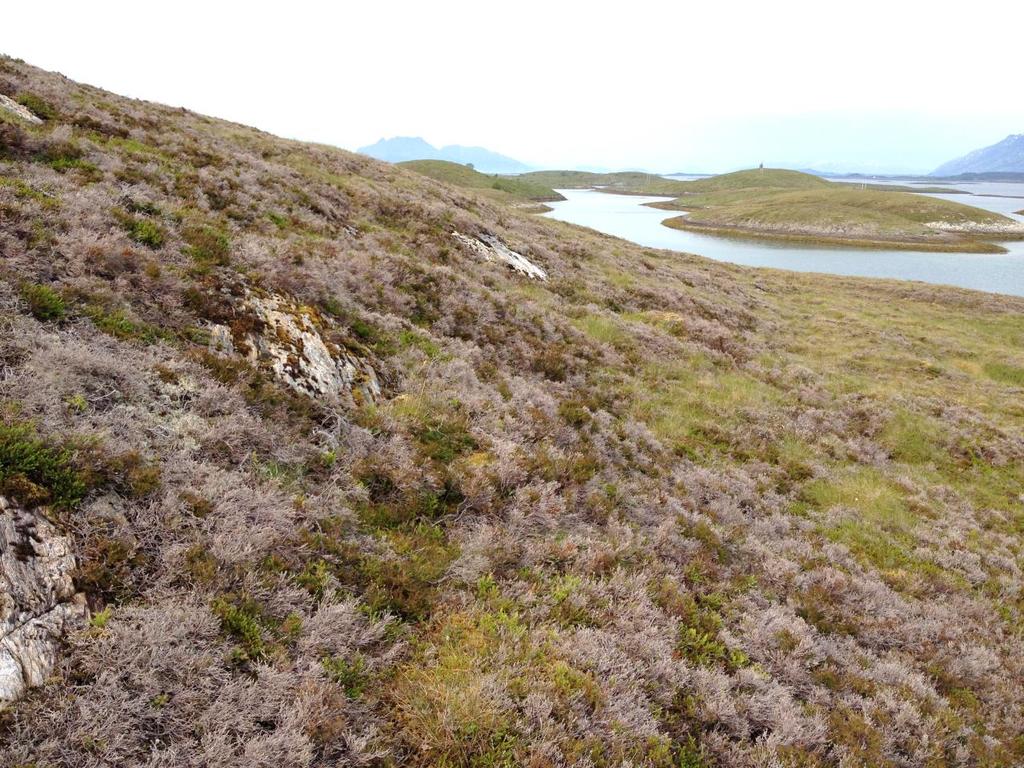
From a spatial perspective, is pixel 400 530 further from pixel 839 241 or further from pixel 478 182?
pixel 478 182

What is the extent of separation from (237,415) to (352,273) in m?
7.82

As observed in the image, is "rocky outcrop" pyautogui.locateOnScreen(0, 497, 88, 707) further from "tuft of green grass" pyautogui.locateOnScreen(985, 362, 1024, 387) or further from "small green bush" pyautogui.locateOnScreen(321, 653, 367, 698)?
"tuft of green grass" pyautogui.locateOnScreen(985, 362, 1024, 387)

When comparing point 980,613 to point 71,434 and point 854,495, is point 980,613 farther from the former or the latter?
point 71,434

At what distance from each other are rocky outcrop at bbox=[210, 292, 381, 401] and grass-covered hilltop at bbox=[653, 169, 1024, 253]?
128788mm

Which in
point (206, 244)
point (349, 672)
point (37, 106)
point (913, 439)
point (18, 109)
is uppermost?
point (37, 106)

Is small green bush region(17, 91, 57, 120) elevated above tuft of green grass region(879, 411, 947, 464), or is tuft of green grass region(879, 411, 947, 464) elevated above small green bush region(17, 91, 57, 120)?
small green bush region(17, 91, 57, 120)

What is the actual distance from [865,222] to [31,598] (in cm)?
15931

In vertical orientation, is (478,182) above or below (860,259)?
above

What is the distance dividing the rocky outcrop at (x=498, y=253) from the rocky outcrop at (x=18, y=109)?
47.4ft

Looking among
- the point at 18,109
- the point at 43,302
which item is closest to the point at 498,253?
the point at 18,109

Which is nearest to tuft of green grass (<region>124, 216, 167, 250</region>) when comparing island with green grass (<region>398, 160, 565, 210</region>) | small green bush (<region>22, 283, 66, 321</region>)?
small green bush (<region>22, 283, 66, 321</region>)

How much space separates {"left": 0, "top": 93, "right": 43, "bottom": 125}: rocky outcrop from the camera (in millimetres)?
13602

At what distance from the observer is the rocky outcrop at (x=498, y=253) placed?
2370cm

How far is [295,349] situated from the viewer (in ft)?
30.3
